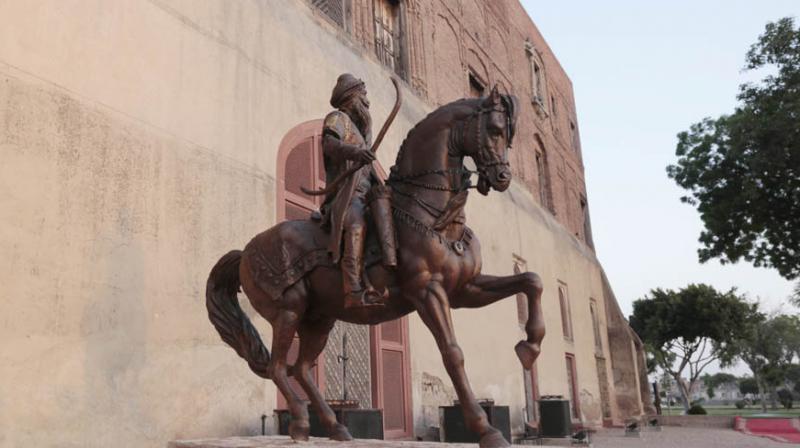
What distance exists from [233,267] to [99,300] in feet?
4.04

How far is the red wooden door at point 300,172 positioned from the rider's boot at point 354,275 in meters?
3.49

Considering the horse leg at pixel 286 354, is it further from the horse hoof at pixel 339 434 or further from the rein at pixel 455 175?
the rein at pixel 455 175

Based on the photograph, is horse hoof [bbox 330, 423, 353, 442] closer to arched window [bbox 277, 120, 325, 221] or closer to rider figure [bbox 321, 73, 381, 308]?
rider figure [bbox 321, 73, 381, 308]

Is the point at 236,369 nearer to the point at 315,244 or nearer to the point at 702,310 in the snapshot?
the point at 315,244

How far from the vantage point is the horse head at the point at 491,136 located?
3.98 meters

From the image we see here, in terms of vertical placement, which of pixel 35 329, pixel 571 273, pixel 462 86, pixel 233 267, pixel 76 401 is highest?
pixel 462 86

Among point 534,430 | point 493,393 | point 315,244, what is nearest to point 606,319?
point 534,430

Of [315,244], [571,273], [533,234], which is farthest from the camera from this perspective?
[571,273]

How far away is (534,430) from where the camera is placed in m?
13.9

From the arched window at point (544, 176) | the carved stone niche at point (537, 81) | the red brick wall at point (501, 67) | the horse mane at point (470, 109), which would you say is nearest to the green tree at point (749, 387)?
the red brick wall at point (501, 67)

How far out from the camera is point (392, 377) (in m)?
9.21

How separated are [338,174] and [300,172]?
3655 mm

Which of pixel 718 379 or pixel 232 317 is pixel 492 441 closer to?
pixel 232 317

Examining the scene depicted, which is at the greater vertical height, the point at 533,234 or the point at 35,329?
the point at 533,234
